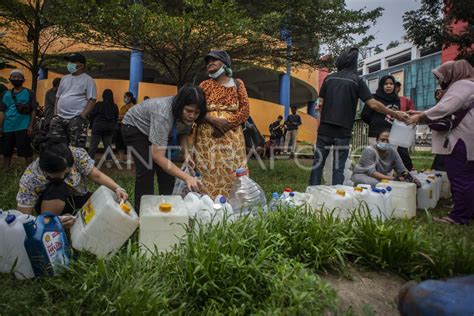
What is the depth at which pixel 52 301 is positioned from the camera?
1.96m

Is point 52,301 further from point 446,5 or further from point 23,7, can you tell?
point 446,5

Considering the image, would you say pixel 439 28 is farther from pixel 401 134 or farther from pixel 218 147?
pixel 218 147

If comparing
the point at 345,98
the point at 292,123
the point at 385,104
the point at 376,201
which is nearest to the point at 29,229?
the point at 376,201

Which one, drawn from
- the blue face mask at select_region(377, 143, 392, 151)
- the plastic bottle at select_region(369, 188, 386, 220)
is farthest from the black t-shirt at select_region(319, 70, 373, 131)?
the plastic bottle at select_region(369, 188, 386, 220)

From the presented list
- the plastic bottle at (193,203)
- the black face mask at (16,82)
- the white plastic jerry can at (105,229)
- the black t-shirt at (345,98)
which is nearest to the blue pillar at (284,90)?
the black face mask at (16,82)

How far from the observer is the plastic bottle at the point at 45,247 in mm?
2164

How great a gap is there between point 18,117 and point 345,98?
15.6ft

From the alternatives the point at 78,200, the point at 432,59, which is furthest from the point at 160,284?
the point at 432,59

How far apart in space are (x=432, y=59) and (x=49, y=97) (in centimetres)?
4026

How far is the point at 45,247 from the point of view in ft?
7.13

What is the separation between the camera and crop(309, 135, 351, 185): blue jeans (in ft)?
14.4

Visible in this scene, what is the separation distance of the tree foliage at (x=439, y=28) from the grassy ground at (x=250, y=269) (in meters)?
6.38

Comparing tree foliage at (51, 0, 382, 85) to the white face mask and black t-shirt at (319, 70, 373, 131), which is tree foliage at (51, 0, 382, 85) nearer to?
black t-shirt at (319, 70, 373, 131)

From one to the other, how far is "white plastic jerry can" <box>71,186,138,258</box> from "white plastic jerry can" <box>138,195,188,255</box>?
0.08m
